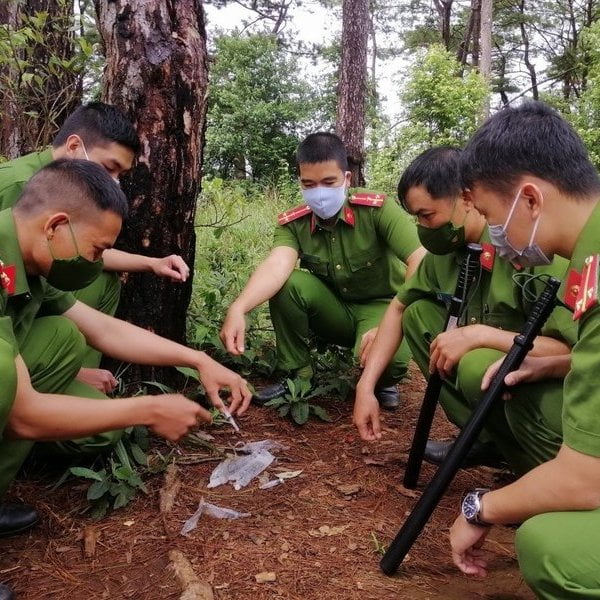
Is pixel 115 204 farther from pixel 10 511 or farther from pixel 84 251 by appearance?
pixel 10 511

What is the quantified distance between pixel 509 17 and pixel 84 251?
25.1 metres

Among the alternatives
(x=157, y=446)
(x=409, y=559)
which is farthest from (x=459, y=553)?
(x=157, y=446)

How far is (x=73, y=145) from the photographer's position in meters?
2.68

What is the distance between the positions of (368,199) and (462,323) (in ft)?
3.72

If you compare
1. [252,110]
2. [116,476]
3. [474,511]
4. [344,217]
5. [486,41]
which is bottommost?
[116,476]

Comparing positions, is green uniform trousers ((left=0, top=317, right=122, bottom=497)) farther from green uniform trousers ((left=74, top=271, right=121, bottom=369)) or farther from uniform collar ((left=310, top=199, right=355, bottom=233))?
uniform collar ((left=310, top=199, right=355, bottom=233))

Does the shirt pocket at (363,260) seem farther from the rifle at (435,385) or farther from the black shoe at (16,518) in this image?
the black shoe at (16,518)

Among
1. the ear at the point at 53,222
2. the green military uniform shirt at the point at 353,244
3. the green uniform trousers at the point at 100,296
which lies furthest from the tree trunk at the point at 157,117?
the ear at the point at 53,222

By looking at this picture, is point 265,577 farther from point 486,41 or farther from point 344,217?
point 486,41

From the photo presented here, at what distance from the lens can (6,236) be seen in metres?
1.94

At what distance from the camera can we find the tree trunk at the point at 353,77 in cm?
861

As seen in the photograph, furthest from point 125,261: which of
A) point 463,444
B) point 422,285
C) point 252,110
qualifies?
point 252,110

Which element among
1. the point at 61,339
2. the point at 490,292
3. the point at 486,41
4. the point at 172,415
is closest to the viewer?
the point at 172,415

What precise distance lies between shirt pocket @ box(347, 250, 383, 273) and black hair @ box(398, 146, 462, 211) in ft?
3.02
